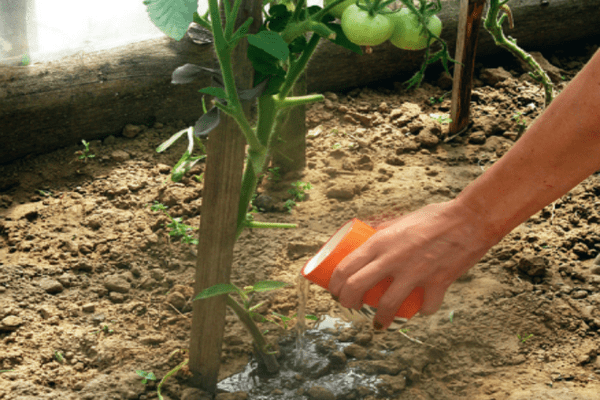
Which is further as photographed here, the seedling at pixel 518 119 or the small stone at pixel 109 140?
the seedling at pixel 518 119

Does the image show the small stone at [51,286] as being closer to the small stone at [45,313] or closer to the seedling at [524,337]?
the small stone at [45,313]

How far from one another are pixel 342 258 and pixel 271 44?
1.76 feet

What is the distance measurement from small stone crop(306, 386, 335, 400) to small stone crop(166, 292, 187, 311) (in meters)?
0.56

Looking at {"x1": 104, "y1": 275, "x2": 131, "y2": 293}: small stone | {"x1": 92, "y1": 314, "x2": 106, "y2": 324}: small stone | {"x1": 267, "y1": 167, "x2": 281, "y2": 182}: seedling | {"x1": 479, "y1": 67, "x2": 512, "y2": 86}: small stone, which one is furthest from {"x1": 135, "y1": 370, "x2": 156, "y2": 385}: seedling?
{"x1": 479, "y1": 67, "x2": 512, "y2": 86}: small stone

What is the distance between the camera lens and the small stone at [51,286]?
6.81 ft

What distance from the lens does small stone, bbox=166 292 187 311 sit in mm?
2027

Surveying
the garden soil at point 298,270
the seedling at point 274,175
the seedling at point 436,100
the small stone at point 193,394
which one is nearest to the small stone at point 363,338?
the garden soil at point 298,270

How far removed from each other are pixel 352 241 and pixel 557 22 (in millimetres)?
2860

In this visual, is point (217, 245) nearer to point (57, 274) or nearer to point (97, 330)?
point (97, 330)

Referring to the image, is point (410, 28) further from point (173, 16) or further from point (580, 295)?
point (580, 295)

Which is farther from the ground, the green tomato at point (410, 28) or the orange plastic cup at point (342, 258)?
the green tomato at point (410, 28)

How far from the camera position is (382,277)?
1283mm

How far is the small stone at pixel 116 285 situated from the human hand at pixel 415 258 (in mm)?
1033

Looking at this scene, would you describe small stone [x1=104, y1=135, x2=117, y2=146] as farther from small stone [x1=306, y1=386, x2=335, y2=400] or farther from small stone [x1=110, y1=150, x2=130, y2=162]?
small stone [x1=306, y1=386, x2=335, y2=400]
